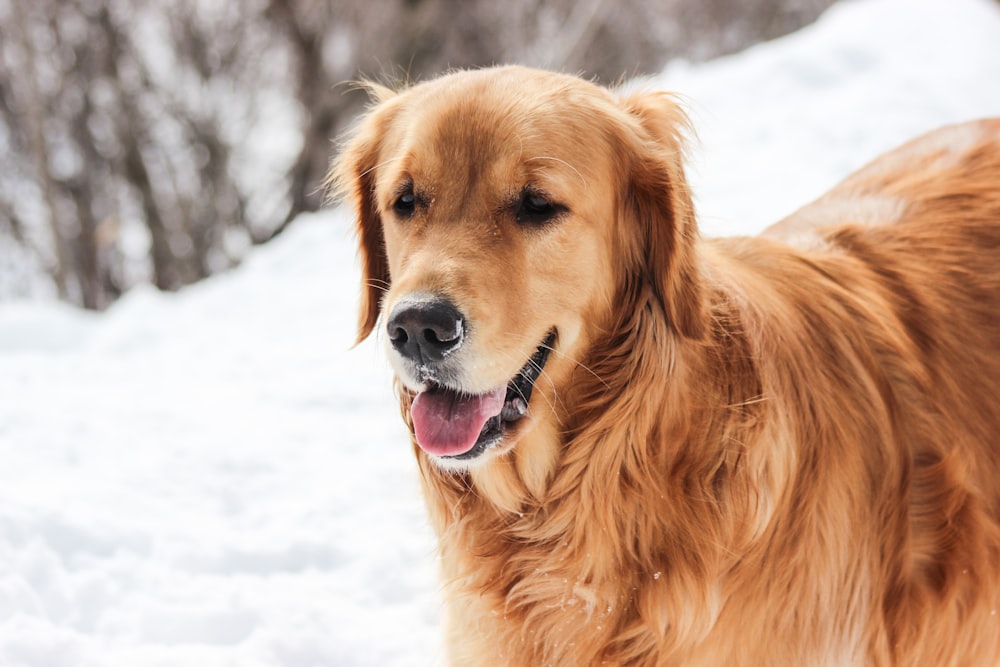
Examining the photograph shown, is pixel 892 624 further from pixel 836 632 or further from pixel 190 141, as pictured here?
pixel 190 141

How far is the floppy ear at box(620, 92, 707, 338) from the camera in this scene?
7.34ft

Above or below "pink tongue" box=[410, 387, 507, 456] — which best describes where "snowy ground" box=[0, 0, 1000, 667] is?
below

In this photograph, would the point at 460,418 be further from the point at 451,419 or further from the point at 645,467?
the point at 645,467

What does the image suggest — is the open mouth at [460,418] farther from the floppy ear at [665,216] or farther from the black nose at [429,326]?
the floppy ear at [665,216]

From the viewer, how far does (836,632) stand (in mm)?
2312

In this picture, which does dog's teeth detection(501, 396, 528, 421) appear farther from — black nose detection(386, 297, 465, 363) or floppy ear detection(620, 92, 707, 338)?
floppy ear detection(620, 92, 707, 338)

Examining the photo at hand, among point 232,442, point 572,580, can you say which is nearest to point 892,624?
point 572,580

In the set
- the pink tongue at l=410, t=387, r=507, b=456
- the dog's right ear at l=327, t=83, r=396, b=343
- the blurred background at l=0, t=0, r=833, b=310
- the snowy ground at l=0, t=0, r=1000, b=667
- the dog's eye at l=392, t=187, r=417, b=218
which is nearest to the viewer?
the pink tongue at l=410, t=387, r=507, b=456

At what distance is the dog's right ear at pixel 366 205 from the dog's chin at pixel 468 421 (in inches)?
26.1

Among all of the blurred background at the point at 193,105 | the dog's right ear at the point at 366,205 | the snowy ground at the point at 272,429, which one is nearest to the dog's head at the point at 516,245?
the dog's right ear at the point at 366,205

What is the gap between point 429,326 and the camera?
6.61 feet

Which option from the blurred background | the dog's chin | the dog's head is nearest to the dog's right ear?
the dog's head

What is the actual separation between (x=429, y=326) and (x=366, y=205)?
918mm

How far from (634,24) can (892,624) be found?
19455mm
